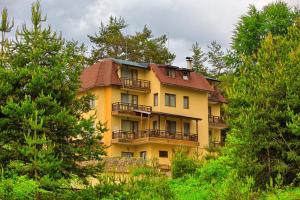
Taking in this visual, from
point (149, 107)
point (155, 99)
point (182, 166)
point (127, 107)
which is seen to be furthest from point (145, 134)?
point (182, 166)

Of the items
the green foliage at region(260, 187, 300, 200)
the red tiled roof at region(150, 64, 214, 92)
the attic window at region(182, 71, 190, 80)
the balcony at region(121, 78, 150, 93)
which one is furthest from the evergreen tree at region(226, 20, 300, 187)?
the attic window at region(182, 71, 190, 80)

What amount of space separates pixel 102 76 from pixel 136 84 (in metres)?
2.98

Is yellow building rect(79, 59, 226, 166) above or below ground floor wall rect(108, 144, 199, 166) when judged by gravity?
above

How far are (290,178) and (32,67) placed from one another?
10.6 metres

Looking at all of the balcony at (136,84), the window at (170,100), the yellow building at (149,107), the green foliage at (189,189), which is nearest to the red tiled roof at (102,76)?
the yellow building at (149,107)

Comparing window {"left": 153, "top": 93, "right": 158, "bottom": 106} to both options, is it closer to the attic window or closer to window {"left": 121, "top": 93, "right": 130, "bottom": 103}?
window {"left": 121, "top": 93, "right": 130, "bottom": 103}

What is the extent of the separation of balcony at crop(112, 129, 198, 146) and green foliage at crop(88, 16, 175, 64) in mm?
13533

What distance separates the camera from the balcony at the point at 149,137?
48.9 metres

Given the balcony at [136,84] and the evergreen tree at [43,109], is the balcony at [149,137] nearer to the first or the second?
the balcony at [136,84]

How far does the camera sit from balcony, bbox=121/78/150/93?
50.2m

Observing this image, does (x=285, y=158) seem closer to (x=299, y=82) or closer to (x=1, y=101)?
(x=299, y=82)

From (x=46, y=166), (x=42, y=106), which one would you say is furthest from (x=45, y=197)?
(x=42, y=106)

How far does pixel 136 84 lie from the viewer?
5116 centimetres

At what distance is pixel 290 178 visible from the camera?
22922 millimetres
